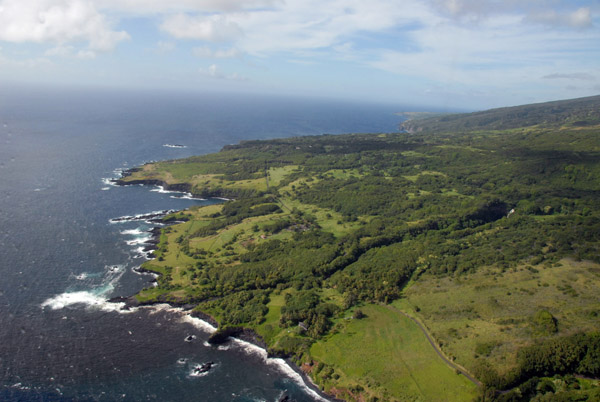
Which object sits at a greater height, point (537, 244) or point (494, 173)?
point (494, 173)

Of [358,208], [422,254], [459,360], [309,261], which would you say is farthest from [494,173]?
[459,360]

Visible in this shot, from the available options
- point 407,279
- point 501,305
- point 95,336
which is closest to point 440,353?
point 501,305

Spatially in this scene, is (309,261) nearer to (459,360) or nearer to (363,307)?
(363,307)

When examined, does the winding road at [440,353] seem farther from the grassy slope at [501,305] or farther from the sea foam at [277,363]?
the sea foam at [277,363]

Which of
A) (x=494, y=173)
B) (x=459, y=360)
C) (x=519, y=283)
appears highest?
Result: (x=494, y=173)

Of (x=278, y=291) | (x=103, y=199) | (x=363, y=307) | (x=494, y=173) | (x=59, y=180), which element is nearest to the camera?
(x=363, y=307)

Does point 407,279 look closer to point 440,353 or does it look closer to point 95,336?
point 440,353

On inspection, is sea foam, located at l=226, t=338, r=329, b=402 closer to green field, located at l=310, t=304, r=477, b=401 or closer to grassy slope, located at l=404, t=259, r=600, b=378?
green field, located at l=310, t=304, r=477, b=401

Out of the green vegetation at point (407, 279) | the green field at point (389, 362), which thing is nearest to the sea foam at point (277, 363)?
the green vegetation at point (407, 279)
